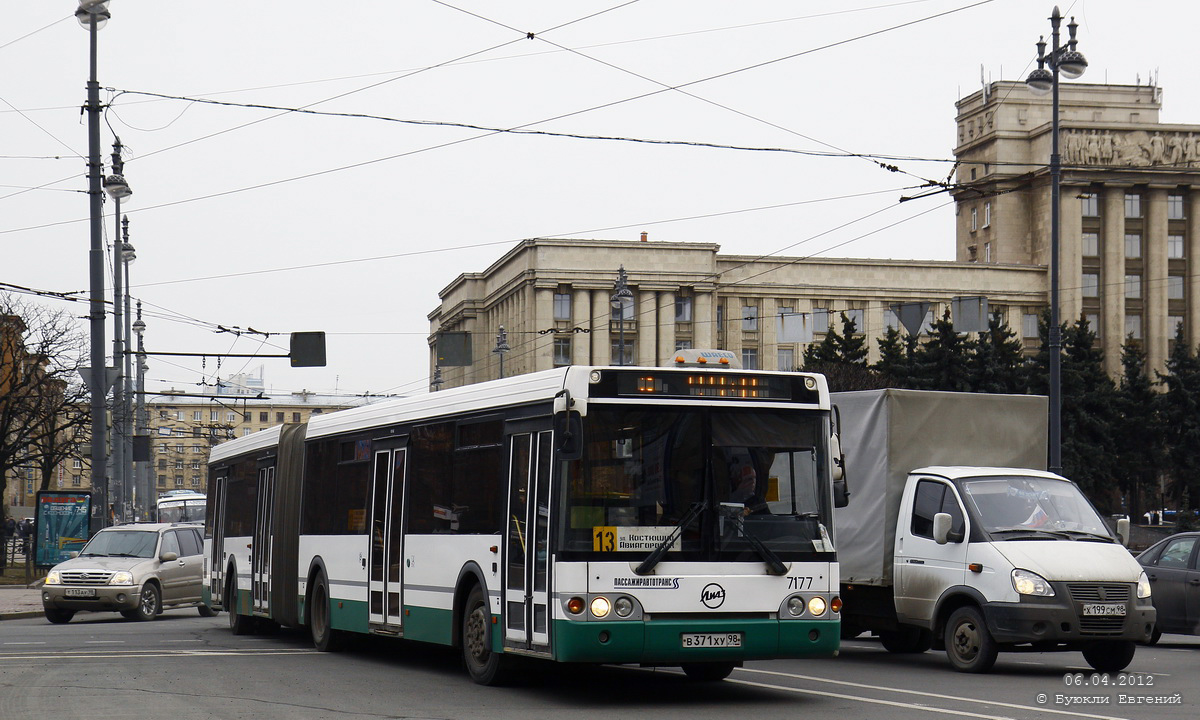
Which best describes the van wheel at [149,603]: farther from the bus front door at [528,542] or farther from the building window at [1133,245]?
the building window at [1133,245]

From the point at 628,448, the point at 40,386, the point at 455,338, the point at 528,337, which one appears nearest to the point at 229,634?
the point at 628,448

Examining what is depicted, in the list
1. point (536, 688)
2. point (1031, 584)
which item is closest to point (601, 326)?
point (1031, 584)

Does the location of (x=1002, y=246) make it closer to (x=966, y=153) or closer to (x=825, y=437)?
(x=966, y=153)

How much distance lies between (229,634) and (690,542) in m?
10.9

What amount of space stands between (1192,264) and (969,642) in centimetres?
10309

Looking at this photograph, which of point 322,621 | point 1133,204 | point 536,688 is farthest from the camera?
point 1133,204

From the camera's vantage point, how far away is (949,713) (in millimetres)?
10609

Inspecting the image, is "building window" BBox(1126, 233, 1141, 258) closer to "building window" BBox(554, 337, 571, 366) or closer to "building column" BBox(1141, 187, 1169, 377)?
"building column" BBox(1141, 187, 1169, 377)

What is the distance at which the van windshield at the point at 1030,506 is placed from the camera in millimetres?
14234

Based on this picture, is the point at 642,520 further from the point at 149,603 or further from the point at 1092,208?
the point at 1092,208

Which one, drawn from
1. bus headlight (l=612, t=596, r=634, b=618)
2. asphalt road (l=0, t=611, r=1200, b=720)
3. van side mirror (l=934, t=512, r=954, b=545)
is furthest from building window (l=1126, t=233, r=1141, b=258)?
bus headlight (l=612, t=596, r=634, b=618)

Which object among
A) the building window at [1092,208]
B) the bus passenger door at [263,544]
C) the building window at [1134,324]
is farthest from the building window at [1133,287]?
the bus passenger door at [263,544]

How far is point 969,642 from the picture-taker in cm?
1421

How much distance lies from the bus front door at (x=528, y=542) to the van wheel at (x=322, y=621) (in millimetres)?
5007
